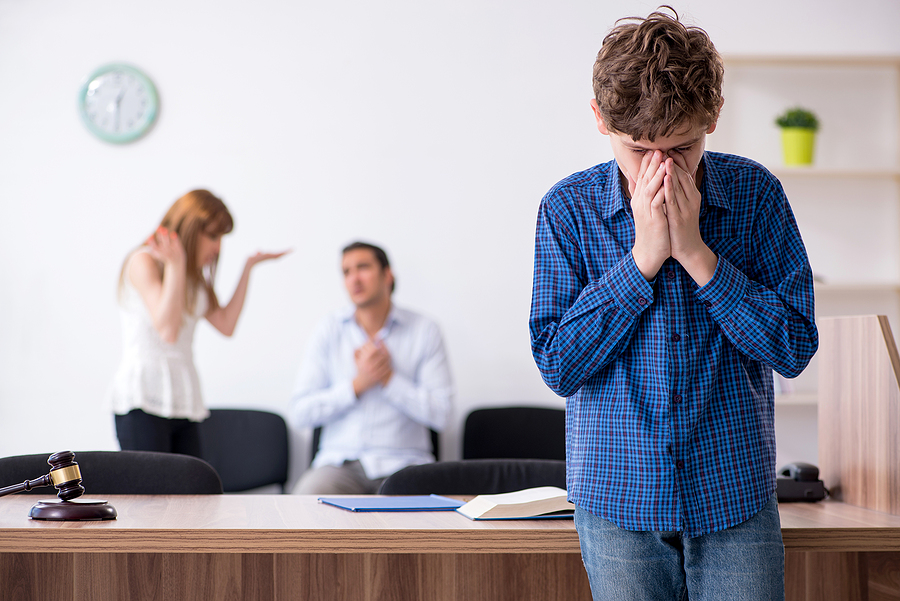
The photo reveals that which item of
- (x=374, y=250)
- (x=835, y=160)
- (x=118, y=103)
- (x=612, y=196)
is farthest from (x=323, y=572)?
(x=835, y=160)

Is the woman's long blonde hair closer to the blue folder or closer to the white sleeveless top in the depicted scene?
the white sleeveless top

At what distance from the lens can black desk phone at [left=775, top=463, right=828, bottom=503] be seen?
1440 millimetres

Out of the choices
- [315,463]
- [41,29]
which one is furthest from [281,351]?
[41,29]

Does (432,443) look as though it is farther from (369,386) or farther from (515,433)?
(369,386)

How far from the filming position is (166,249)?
2.48m

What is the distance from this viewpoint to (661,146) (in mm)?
943

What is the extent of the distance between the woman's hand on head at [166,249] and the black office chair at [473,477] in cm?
127

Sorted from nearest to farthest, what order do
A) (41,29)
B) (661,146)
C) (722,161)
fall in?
(661,146), (722,161), (41,29)

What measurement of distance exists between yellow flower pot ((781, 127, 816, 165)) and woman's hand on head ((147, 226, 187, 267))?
8.22 feet

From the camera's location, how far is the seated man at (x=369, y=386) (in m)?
2.81

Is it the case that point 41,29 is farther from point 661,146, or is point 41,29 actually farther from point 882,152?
point 882,152

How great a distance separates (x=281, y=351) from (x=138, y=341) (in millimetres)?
919

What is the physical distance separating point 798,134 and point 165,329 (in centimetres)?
265

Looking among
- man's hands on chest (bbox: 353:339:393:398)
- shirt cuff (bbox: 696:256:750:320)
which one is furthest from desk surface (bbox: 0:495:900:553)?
man's hands on chest (bbox: 353:339:393:398)
